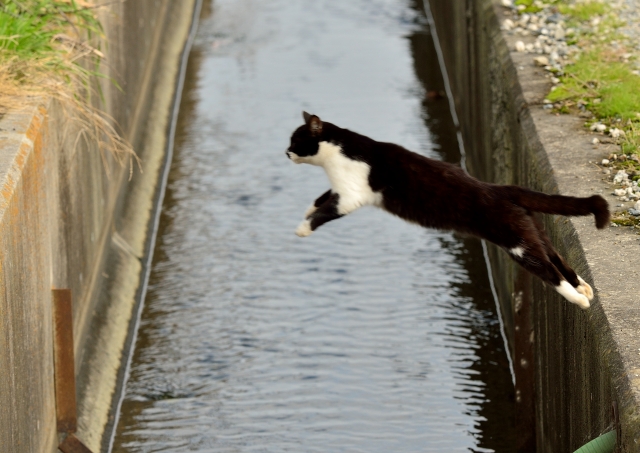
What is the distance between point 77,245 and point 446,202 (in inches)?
118

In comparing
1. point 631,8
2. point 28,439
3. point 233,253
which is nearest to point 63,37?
point 233,253

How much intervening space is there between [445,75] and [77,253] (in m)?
7.16

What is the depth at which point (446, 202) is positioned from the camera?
399 centimetres

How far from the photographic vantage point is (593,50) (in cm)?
685

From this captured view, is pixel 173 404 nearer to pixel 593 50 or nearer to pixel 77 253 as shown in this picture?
pixel 77 253

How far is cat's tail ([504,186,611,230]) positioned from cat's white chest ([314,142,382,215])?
1.83 feet

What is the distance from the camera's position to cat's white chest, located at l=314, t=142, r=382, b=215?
4062 millimetres

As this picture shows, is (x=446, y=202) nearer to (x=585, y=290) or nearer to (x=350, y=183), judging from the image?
(x=350, y=183)

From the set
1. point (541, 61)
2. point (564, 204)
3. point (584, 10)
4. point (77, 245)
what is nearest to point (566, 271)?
point (564, 204)

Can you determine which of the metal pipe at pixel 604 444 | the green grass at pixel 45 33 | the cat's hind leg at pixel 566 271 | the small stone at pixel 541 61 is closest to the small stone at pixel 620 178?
the cat's hind leg at pixel 566 271

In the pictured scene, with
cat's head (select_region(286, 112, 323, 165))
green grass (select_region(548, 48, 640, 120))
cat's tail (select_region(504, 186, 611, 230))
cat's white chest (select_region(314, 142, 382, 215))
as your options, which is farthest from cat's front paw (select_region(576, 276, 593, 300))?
green grass (select_region(548, 48, 640, 120))

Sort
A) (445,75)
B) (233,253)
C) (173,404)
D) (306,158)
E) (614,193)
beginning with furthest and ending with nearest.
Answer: (445,75)
(233,253)
(173,404)
(614,193)
(306,158)

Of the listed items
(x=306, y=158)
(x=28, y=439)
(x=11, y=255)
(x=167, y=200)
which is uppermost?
(x=306, y=158)

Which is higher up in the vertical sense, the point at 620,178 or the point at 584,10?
the point at 584,10
